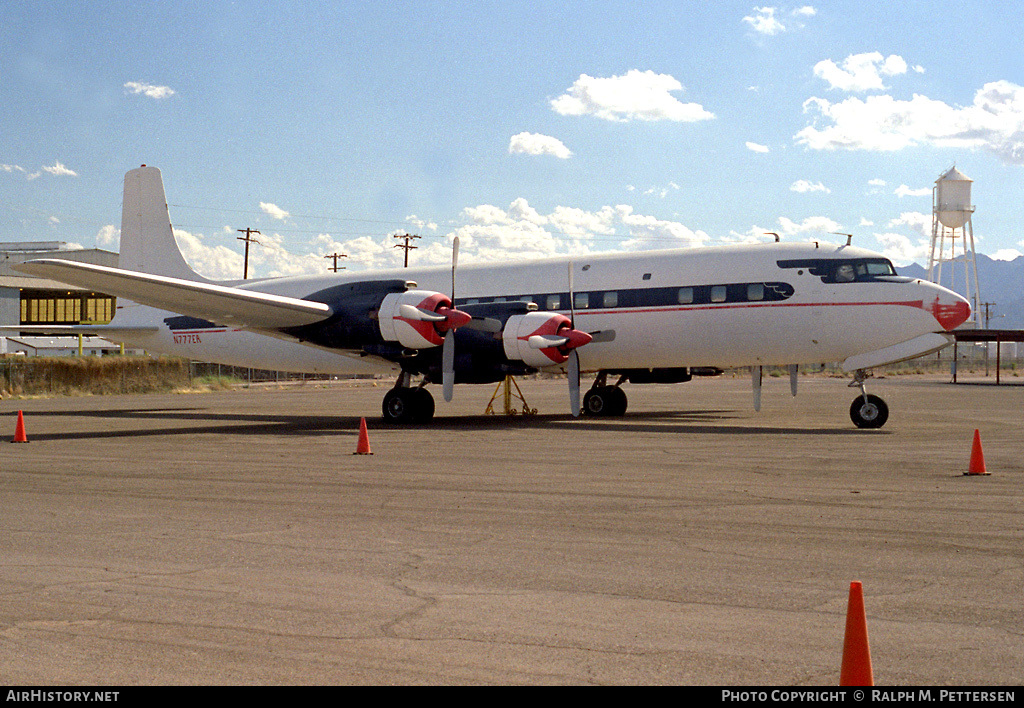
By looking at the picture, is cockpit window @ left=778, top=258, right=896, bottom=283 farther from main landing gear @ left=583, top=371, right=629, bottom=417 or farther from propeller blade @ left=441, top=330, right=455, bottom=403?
propeller blade @ left=441, top=330, right=455, bottom=403

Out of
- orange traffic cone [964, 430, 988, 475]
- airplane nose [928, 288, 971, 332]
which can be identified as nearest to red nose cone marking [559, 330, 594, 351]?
airplane nose [928, 288, 971, 332]

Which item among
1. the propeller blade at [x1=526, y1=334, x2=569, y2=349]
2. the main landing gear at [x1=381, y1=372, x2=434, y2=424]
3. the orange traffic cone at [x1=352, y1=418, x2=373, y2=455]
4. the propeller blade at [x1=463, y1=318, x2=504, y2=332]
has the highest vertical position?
the propeller blade at [x1=463, y1=318, x2=504, y2=332]

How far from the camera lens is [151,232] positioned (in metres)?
29.0

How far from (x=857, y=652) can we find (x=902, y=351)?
18639mm

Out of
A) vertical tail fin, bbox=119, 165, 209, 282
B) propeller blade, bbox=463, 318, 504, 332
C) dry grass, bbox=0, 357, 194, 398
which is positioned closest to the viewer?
propeller blade, bbox=463, 318, 504, 332

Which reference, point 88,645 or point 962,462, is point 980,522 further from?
point 88,645

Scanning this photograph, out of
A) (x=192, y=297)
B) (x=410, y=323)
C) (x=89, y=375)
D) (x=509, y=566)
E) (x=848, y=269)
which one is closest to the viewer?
(x=509, y=566)

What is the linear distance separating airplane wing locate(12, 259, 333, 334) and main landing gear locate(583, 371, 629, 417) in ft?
28.8

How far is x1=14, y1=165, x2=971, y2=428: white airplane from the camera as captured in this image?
21.3m

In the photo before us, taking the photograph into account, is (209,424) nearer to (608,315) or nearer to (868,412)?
(608,315)

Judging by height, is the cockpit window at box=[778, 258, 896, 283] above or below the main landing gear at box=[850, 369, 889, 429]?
above

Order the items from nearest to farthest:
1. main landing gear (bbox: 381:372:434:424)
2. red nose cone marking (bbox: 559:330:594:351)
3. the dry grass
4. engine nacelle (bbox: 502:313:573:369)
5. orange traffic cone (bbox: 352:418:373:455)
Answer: orange traffic cone (bbox: 352:418:373:455)
engine nacelle (bbox: 502:313:573:369)
red nose cone marking (bbox: 559:330:594:351)
main landing gear (bbox: 381:372:434:424)
the dry grass

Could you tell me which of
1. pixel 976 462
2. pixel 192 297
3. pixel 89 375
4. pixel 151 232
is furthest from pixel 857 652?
pixel 89 375

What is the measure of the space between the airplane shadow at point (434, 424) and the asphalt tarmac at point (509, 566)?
4640 mm
